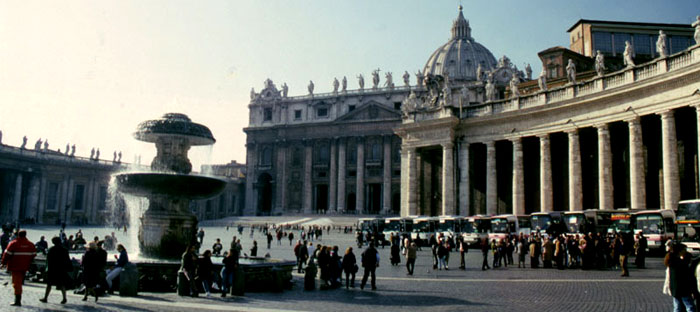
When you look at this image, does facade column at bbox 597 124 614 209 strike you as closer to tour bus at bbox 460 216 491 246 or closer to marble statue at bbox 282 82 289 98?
tour bus at bbox 460 216 491 246

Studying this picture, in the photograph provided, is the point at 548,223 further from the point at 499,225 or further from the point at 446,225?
the point at 446,225

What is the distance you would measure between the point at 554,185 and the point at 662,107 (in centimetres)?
932

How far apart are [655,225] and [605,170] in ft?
14.5

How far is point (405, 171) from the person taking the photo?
126 ft

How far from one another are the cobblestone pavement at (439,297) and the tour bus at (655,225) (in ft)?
25.2

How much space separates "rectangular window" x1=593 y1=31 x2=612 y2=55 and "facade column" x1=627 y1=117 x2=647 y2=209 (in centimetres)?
2646

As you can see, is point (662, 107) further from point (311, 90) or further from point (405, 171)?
point (311, 90)

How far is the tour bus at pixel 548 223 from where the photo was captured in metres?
28.3

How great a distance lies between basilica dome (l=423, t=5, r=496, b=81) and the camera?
348 feet

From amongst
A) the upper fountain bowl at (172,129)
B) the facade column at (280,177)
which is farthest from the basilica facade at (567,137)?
the facade column at (280,177)

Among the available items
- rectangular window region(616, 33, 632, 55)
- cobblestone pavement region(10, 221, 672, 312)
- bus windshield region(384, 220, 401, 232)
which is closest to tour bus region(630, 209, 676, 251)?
cobblestone pavement region(10, 221, 672, 312)

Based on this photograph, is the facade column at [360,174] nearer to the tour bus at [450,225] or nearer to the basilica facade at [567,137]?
the basilica facade at [567,137]

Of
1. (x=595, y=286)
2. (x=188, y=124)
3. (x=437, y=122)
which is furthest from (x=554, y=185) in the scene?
(x=188, y=124)

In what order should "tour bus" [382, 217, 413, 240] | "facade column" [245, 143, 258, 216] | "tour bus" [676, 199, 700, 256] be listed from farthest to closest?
"facade column" [245, 143, 258, 216] → "tour bus" [382, 217, 413, 240] → "tour bus" [676, 199, 700, 256]
